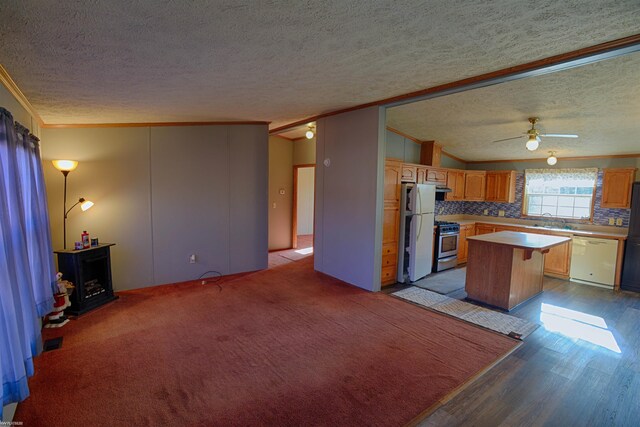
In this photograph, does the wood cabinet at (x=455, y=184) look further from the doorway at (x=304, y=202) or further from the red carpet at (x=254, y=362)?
the doorway at (x=304, y=202)

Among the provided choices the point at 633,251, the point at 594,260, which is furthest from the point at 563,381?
the point at 633,251

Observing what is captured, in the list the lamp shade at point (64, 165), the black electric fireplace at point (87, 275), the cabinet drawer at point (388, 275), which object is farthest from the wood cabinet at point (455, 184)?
the lamp shade at point (64, 165)

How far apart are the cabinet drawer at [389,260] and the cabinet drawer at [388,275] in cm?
5

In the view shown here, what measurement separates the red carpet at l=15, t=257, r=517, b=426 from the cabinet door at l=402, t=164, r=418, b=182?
220 centimetres

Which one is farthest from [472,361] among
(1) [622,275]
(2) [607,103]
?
(1) [622,275]

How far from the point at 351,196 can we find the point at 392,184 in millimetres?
688

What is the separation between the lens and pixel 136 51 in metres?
2.14

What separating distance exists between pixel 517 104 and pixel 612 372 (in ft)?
9.91

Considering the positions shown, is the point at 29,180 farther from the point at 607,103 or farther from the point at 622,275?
the point at 622,275

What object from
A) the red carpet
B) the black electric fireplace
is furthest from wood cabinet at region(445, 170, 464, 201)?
the black electric fireplace

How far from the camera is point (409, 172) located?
17.5ft

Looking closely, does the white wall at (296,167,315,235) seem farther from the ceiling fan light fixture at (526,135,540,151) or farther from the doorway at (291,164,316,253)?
the ceiling fan light fixture at (526,135,540,151)

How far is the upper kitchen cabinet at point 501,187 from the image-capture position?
21.2ft

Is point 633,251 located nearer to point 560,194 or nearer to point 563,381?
point 560,194
